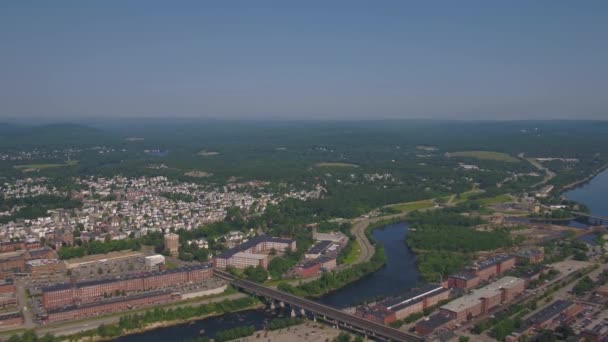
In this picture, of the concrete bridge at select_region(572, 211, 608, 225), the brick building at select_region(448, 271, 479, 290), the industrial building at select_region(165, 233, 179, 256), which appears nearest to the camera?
the brick building at select_region(448, 271, 479, 290)

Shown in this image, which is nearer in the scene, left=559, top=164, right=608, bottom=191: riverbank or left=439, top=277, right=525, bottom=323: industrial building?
left=439, top=277, right=525, bottom=323: industrial building

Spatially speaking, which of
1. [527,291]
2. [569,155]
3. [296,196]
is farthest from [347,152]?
Result: [527,291]

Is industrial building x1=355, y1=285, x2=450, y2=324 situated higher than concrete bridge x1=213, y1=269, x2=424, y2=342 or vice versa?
industrial building x1=355, y1=285, x2=450, y2=324

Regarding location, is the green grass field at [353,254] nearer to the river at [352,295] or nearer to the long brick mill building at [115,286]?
the river at [352,295]

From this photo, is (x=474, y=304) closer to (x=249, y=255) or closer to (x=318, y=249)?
(x=318, y=249)

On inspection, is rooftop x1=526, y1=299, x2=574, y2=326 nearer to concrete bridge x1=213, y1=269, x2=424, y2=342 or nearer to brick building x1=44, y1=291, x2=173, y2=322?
concrete bridge x1=213, y1=269, x2=424, y2=342

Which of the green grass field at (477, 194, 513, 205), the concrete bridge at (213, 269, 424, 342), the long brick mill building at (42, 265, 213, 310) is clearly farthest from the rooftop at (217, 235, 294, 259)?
the green grass field at (477, 194, 513, 205)

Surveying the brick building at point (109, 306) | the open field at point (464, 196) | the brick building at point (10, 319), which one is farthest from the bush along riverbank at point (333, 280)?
the open field at point (464, 196)
